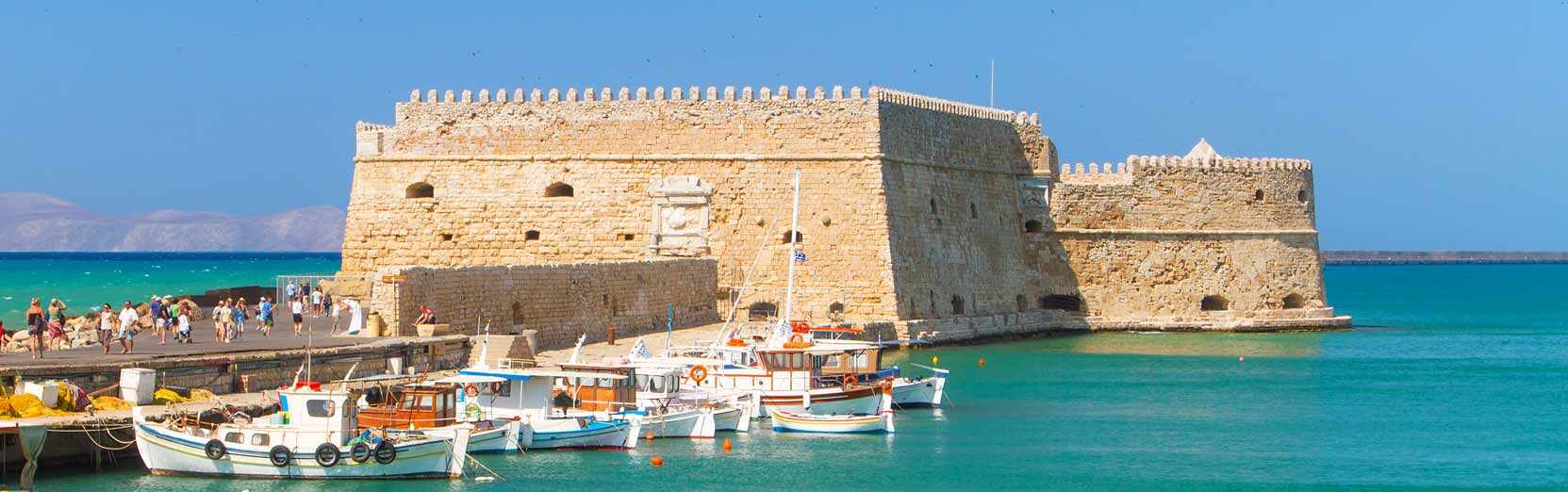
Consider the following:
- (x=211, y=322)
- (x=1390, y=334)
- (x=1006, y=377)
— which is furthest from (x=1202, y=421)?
(x=1390, y=334)

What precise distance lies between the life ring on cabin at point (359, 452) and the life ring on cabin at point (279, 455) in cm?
51

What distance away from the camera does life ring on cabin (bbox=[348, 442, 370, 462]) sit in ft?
64.3

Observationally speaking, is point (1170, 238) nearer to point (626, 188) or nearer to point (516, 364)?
point (626, 188)

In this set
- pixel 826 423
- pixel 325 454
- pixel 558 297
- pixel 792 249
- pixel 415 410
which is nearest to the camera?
pixel 325 454

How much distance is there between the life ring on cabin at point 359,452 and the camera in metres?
19.6

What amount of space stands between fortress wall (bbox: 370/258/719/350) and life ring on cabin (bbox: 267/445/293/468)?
701 cm

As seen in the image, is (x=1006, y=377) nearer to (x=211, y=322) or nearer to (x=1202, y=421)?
(x=1202, y=421)

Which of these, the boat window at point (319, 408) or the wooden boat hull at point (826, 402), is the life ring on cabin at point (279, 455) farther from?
the wooden boat hull at point (826, 402)

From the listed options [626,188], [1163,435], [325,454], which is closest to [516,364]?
[325,454]

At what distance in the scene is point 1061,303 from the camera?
1635 inches

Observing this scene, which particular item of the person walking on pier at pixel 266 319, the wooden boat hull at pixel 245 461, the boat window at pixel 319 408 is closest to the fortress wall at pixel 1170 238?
the person walking on pier at pixel 266 319

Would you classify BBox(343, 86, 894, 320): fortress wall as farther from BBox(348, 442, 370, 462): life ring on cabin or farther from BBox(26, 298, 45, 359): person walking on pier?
BBox(348, 442, 370, 462): life ring on cabin

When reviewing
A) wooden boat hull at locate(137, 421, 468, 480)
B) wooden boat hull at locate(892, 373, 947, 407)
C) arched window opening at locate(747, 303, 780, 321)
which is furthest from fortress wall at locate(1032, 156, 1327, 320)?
wooden boat hull at locate(137, 421, 468, 480)

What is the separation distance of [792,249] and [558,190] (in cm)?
567
